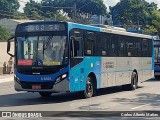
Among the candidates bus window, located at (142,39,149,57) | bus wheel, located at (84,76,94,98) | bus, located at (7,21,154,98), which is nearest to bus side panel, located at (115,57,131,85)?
bus, located at (7,21,154,98)

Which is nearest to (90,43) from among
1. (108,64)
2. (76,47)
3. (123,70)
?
(76,47)

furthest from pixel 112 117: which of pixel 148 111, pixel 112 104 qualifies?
pixel 112 104

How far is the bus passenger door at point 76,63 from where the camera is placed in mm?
14812

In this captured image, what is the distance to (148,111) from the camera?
41.0 ft

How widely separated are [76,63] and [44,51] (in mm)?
1297

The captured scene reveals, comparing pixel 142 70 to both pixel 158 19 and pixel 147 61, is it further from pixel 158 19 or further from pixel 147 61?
pixel 158 19

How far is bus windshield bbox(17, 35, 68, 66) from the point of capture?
48.1 ft

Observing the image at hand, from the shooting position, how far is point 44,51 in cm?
1474

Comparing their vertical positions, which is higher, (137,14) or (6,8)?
(6,8)

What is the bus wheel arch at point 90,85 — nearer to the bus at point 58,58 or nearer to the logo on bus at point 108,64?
the bus at point 58,58

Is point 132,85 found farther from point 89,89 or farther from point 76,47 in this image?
point 76,47

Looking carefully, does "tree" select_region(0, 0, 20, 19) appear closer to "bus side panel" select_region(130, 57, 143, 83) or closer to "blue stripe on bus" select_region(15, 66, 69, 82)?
"bus side panel" select_region(130, 57, 143, 83)

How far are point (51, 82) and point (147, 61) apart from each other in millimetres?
9975

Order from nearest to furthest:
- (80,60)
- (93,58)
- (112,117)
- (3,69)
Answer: (112,117), (80,60), (93,58), (3,69)
